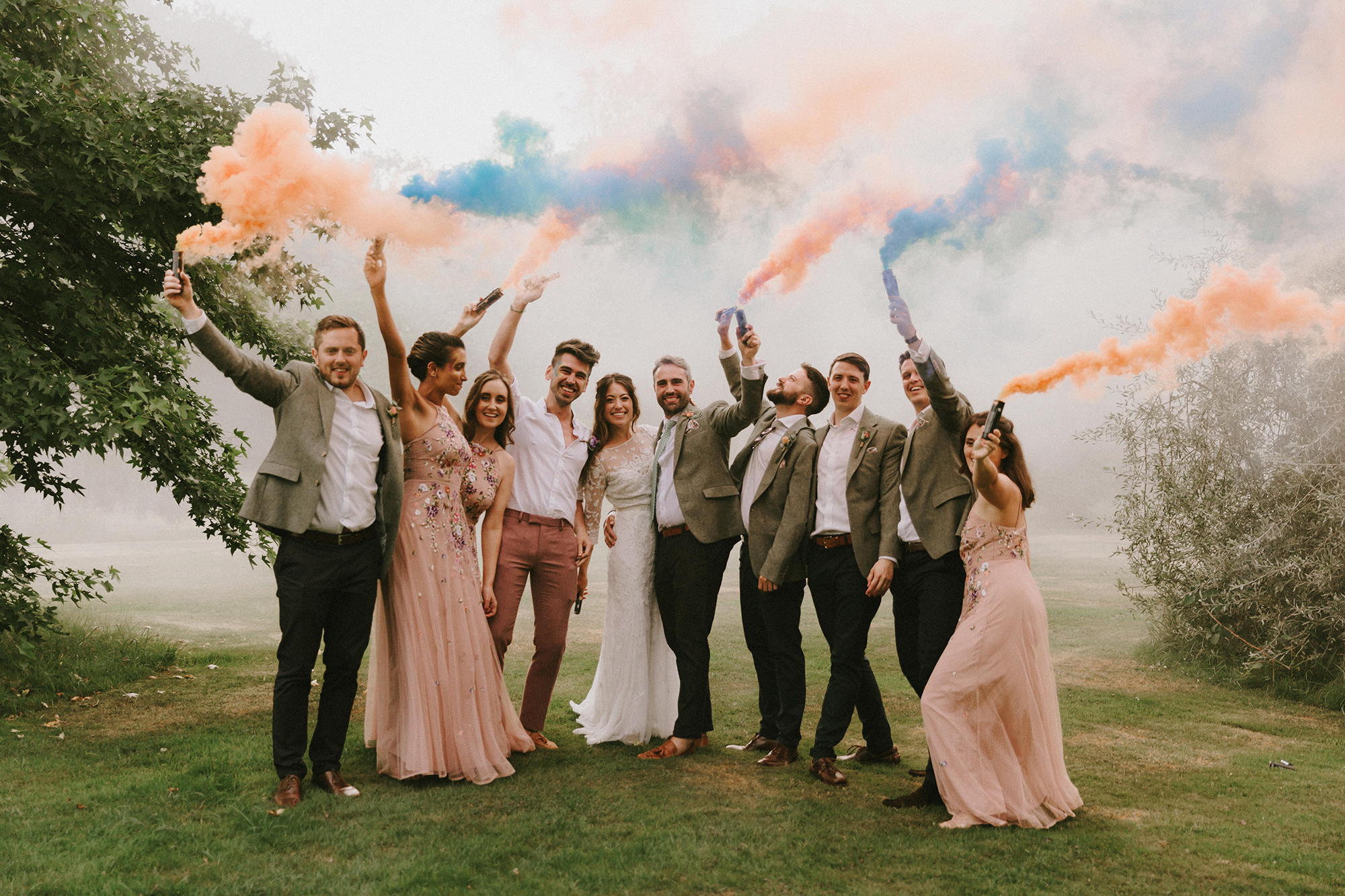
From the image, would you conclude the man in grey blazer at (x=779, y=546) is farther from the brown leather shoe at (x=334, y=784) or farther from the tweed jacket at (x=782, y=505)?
the brown leather shoe at (x=334, y=784)

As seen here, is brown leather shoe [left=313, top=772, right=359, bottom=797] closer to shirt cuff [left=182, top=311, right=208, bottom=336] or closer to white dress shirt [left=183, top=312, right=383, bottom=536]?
white dress shirt [left=183, top=312, right=383, bottom=536]

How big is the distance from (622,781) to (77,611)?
1017 cm

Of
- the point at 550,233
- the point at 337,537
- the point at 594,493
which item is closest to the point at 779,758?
the point at 594,493

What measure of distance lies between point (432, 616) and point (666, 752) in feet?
6.05

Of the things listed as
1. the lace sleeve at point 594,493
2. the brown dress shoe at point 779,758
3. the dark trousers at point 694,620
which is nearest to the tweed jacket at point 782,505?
the dark trousers at point 694,620

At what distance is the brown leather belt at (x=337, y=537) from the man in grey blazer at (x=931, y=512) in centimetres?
311

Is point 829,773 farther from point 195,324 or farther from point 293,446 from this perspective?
point 195,324

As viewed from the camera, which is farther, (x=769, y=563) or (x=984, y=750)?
(x=769, y=563)

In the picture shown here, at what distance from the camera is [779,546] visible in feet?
17.6

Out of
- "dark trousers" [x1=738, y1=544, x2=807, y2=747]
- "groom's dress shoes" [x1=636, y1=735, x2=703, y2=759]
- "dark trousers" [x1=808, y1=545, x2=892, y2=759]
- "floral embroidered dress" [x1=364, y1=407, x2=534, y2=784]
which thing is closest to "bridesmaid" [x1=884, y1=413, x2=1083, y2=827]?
"dark trousers" [x1=808, y1=545, x2=892, y2=759]

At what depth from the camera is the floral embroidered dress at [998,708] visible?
4281 mm

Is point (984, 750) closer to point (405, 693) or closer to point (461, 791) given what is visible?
point (461, 791)

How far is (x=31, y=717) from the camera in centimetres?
712

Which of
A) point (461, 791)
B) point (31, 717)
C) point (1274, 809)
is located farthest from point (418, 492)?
point (1274, 809)
